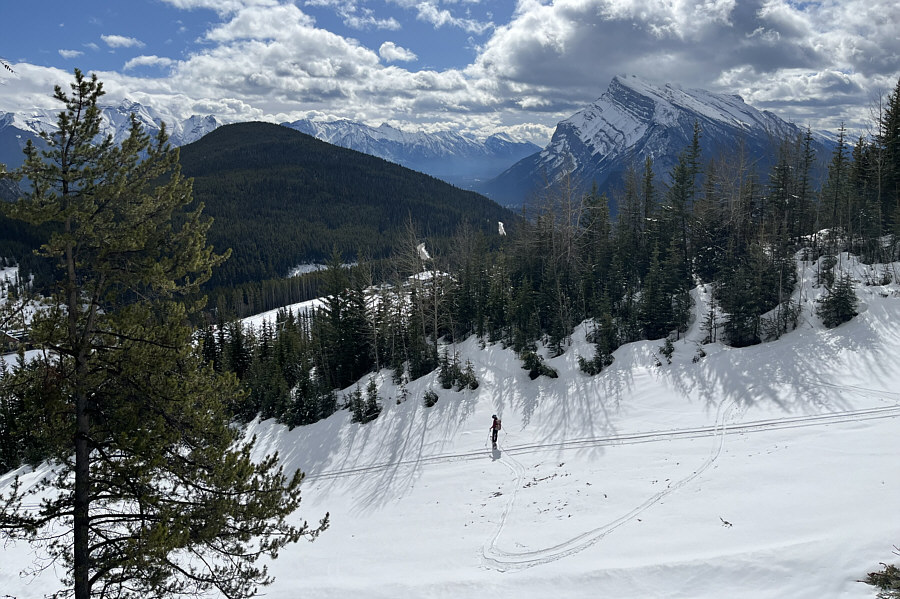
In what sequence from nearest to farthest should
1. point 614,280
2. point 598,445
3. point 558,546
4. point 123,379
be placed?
point 123,379 → point 558,546 → point 598,445 → point 614,280

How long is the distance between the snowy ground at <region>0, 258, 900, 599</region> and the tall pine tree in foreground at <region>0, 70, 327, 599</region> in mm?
5631

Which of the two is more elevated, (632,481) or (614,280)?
(614,280)

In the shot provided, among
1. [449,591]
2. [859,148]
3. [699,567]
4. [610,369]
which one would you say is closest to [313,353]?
[610,369]

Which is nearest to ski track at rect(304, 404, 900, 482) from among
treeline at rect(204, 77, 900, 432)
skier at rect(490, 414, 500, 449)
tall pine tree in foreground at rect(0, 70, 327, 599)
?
skier at rect(490, 414, 500, 449)

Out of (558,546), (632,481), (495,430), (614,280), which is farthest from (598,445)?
(614,280)

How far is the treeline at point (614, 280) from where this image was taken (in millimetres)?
28391

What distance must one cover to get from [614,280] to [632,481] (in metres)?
20.7

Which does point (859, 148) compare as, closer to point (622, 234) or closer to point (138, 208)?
point (622, 234)

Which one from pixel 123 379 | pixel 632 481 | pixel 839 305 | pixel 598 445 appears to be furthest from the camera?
pixel 839 305

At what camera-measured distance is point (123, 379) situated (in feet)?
27.6

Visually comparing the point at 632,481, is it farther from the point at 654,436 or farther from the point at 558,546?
the point at 558,546

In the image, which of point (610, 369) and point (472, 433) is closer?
point (472, 433)

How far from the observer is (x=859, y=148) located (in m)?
38.2

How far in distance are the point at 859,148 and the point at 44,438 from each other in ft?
163
